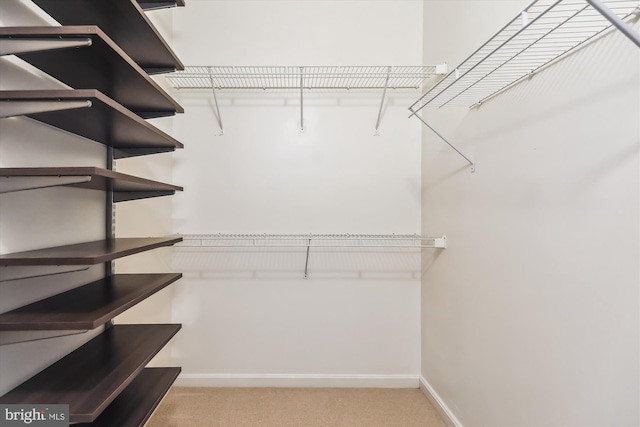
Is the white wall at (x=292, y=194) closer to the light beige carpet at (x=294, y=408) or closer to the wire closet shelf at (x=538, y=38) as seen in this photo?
the light beige carpet at (x=294, y=408)

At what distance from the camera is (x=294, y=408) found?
69.3 inches

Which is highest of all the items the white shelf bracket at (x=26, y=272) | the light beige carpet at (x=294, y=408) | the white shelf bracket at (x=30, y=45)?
the white shelf bracket at (x=30, y=45)

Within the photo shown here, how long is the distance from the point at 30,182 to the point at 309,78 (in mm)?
1587

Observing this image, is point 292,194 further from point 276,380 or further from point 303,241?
point 276,380

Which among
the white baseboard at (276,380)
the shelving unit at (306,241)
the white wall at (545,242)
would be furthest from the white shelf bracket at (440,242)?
the white baseboard at (276,380)

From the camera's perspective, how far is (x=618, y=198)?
2.54 feet

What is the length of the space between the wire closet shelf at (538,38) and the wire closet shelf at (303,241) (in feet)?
3.23

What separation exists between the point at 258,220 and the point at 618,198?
171 cm

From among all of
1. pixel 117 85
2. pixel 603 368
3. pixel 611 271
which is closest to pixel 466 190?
pixel 611 271

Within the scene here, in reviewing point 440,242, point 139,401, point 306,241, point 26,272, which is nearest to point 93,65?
point 26,272

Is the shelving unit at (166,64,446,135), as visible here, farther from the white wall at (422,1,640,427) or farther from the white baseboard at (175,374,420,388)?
the white baseboard at (175,374,420,388)

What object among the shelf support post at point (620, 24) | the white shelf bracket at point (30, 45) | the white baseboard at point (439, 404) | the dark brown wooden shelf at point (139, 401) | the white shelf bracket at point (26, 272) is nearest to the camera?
the shelf support post at point (620, 24)

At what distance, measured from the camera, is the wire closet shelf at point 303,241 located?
6.35 feet

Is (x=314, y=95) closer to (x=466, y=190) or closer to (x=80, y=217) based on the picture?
(x=466, y=190)
